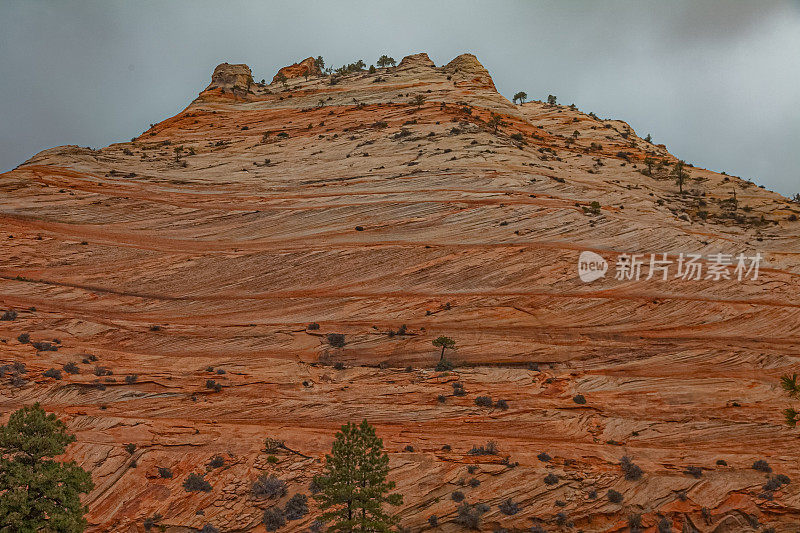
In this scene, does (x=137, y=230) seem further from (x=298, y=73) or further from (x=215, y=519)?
(x=298, y=73)

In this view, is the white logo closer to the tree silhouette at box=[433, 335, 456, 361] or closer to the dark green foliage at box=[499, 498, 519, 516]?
the tree silhouette at box=[433, 335, 456, 361]

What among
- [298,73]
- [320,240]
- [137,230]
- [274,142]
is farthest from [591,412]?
[298,73]

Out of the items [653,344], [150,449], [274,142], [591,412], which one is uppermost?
[274,142]

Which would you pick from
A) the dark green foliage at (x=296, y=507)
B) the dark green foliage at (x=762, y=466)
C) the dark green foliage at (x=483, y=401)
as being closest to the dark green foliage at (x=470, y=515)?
the dark green foliage at (x=296, y=507)

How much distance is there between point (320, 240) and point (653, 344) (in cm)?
2468

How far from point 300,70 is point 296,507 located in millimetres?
81668

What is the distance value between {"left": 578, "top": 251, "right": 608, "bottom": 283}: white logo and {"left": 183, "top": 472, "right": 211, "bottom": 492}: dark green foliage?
27.3 m

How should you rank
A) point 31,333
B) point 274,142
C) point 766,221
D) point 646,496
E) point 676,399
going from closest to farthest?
point 646,496, point 676,399, point 31,333, point 766,221, point 274,142

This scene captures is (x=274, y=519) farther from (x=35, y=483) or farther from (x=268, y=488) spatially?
(x=35, y=483)

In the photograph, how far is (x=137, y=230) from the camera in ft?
132

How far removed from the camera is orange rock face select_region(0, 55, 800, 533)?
68.2 ft

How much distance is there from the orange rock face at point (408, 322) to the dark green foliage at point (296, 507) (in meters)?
0.30

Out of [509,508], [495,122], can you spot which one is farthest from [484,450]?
[495,122]

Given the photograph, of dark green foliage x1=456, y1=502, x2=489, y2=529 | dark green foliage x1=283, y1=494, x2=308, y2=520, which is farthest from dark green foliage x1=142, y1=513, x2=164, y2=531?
dark green foliage x1=456, y1=502, x2=489, y2=529
